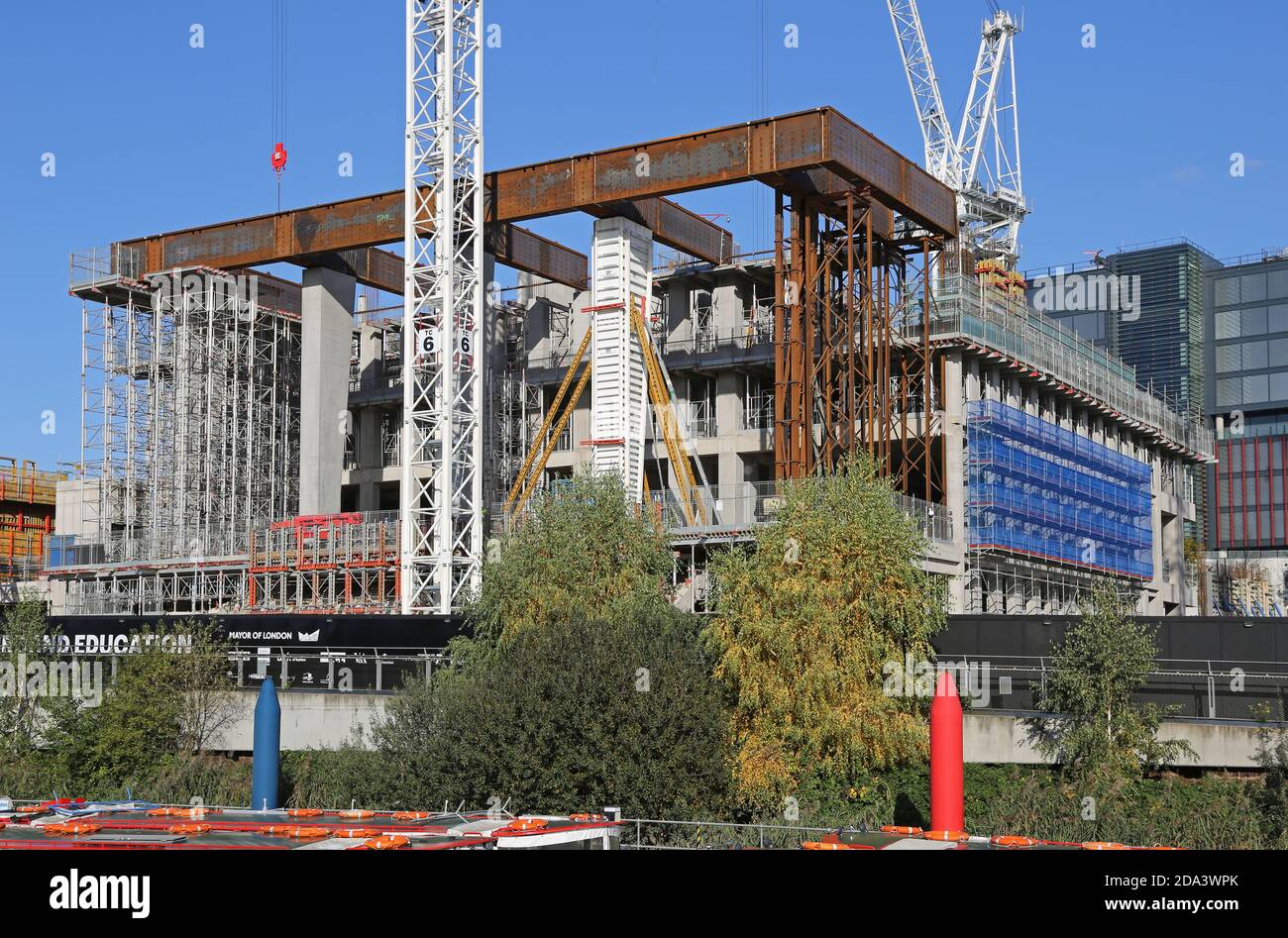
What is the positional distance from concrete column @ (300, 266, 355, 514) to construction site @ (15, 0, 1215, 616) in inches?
5.2

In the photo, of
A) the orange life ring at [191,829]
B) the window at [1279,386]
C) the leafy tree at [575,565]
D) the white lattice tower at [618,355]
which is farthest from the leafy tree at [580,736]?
the window at [1279,386]

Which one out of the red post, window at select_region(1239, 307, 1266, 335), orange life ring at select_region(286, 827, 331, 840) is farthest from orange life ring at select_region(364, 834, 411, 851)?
window at select_region(1239, 307, 1266, 335)

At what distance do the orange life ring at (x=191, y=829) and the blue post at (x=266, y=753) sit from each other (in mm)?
11911

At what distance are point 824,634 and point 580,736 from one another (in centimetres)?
664

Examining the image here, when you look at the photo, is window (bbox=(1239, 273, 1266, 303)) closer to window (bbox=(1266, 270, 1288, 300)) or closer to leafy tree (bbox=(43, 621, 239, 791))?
window (bbox=(1266, 270, 1288, 300))

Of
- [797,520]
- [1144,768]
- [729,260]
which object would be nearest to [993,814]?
[1144,768]

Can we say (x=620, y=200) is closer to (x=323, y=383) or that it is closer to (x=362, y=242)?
(x=362, y=242)

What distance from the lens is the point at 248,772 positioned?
142ft

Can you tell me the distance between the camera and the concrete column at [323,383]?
222 feet

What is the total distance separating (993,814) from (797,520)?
8.75 m

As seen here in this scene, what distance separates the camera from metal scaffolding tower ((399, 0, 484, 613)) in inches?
2259

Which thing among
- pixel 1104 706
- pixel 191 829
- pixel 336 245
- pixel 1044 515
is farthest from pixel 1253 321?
pixel 191 829

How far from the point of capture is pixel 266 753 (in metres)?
35.4
